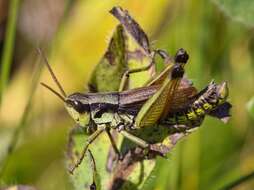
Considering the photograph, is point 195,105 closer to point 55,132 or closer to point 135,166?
point 135,166

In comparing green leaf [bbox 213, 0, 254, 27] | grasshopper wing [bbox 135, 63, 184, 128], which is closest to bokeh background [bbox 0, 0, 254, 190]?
green leaf [bbox 213, 0, 254, 27]

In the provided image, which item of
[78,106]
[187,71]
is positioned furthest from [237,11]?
[78,106]

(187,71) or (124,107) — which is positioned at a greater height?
(187,71)

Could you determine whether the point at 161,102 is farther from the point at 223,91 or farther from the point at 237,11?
the point at 237,11

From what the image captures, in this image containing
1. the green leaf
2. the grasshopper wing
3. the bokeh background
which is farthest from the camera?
the bokeh background

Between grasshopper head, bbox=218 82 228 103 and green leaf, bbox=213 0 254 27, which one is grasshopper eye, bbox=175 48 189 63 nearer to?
grasshopper head, bbox=218 82 228 103

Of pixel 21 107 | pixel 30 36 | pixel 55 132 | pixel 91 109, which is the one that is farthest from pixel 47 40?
pixel 91 109

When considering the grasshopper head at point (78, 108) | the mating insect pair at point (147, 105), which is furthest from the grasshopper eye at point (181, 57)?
the grasshopper head at point (78, 108)
